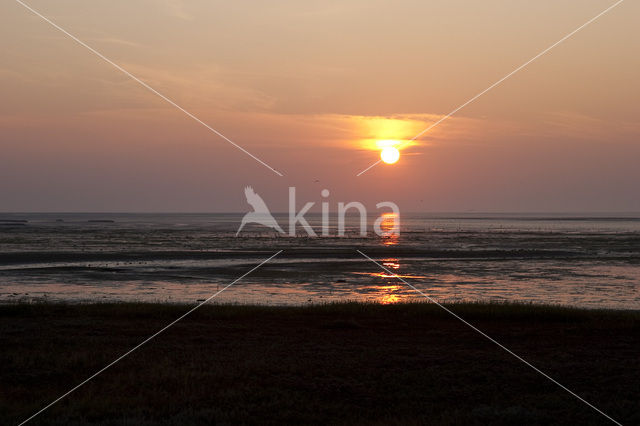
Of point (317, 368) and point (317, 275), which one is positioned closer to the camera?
point (317, 368)

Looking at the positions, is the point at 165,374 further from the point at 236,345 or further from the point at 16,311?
the point at 16,311

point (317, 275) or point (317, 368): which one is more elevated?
point (317, 368)

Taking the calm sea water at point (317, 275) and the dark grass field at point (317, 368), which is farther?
the calm sea water at point (317, 275)

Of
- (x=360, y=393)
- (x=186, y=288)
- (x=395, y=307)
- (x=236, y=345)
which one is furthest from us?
(x=186, y=288)

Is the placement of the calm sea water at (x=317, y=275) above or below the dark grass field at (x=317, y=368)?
below

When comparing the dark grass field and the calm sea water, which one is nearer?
the dark grass field

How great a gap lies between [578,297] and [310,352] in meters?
21.3

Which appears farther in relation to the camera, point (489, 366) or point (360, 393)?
point (489, 366)

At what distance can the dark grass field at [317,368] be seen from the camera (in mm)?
11445

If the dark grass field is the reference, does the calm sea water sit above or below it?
below

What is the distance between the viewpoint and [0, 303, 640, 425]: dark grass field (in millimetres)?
11445

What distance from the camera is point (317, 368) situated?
14.8 m

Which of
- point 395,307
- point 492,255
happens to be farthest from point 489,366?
point 492,255

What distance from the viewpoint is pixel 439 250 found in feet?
228
